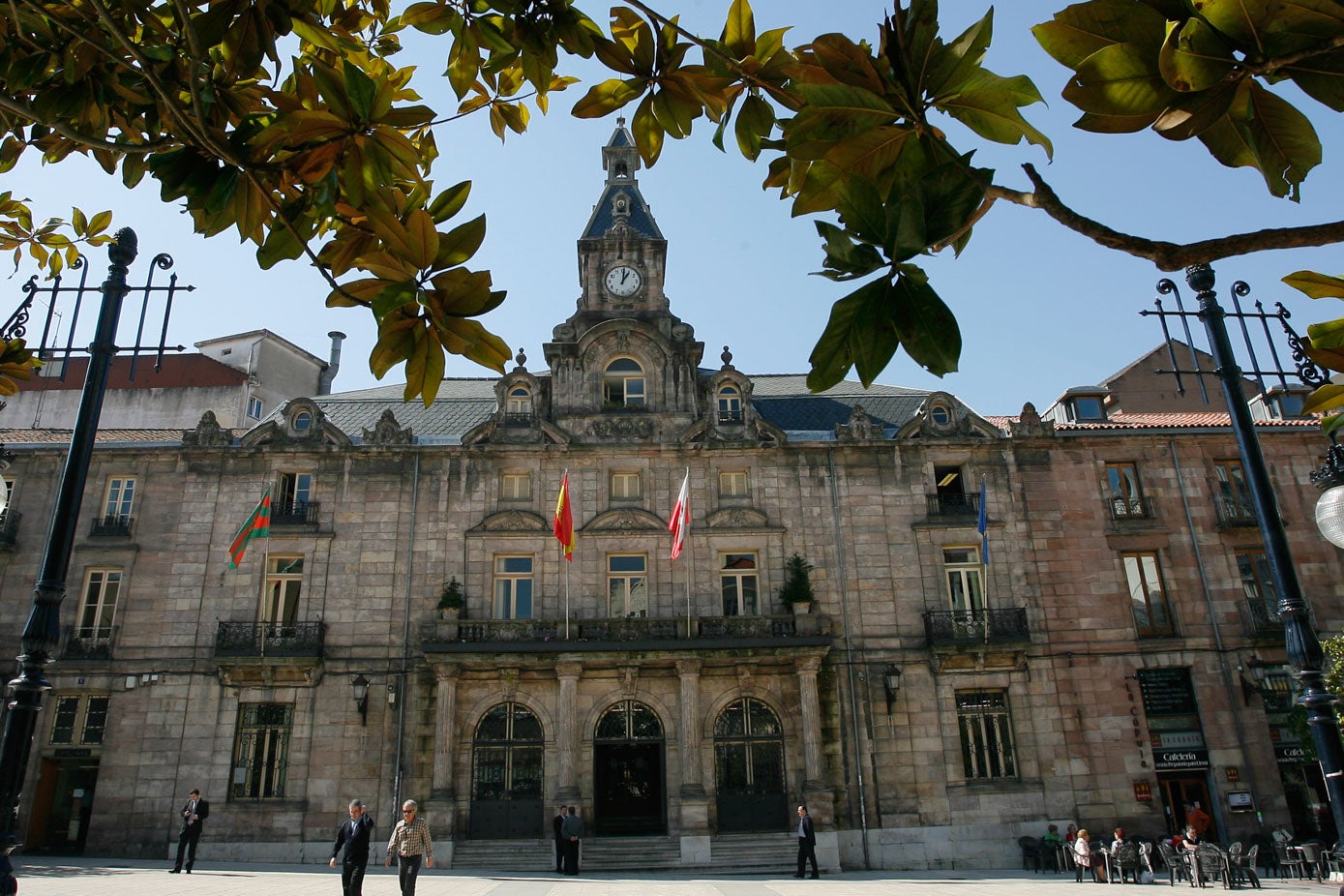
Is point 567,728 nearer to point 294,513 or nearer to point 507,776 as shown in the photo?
point 507,776

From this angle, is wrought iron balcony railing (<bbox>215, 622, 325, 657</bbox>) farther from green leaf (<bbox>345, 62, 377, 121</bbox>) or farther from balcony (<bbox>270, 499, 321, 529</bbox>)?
green leaf (<bbox>345, 62, 377, 121</bbox>)

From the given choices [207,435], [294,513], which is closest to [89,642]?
[294,513]

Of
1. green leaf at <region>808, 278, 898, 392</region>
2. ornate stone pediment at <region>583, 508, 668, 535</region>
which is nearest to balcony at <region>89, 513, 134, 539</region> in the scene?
ornate stone pediment at <region>583, 508, 668, 535</region>

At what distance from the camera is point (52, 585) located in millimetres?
7188

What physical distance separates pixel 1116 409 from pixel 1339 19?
111ft

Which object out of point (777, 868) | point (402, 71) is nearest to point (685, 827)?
point (777, 868)

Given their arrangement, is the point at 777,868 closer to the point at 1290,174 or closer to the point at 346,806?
the point at 346,806

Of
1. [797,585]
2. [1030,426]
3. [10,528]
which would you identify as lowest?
[797,585]

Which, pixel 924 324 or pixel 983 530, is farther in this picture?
pixel 983 530

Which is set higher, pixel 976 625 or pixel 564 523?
pixel 564 523

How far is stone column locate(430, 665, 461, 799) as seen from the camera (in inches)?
891

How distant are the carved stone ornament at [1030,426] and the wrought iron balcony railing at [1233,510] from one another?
5070 mm

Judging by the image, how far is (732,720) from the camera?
24.0m

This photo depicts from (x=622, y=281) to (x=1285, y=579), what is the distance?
21876 millimetres
